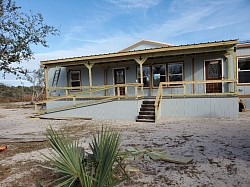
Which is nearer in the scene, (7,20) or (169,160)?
(169,160)

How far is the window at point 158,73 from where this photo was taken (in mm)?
13734

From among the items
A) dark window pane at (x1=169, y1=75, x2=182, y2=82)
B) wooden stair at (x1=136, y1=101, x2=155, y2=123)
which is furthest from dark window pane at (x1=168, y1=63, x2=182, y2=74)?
wooden stair at (x1=136, y1=101, x2=155, y2=123)

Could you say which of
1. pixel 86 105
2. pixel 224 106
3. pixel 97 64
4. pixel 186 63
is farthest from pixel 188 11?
pixel 86 105

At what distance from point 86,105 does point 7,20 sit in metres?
7.45

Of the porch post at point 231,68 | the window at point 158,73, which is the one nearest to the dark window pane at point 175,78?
the window at point 158,73

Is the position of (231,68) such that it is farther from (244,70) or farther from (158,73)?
(158,73)

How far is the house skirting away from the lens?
10359mm

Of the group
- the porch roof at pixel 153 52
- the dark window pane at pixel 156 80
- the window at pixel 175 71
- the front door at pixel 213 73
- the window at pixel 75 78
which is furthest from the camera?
the window at pixel 75 78

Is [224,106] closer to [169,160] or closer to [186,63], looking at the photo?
[186,63]

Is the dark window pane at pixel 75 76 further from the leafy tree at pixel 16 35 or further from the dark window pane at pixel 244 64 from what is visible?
the dark window pane at pixel 244 64

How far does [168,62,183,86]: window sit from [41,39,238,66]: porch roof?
1.70m

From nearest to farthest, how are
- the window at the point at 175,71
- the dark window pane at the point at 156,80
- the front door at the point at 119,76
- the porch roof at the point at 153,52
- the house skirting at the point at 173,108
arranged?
the house skirting at the point at 173,108 → the porch roof at the point at 153,52 → the window at the point at 175,71 → the dark window pane at the point at 156,80 → the front door at the point at 119,76

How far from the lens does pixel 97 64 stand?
49.5 ft

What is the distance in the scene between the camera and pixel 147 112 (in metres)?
10.8
